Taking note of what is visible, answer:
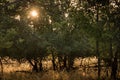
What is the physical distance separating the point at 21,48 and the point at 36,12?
14774 mm

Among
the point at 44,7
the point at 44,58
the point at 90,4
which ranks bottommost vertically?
the point at 44,58

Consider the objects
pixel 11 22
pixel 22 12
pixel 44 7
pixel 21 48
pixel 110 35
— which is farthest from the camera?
pixel 21 48

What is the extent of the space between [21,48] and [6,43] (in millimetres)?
7221

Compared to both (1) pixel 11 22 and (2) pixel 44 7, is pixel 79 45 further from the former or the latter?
(2) pixel 44 7

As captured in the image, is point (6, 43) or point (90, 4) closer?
point (90, 4)

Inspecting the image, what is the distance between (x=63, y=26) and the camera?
21.4 m

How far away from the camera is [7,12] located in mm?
15406

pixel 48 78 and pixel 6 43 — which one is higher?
pixel 6 43

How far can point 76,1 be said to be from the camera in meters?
18.9

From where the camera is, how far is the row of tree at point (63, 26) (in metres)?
13.8

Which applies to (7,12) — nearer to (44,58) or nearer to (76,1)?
(76,1)

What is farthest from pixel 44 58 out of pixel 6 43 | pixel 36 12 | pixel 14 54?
pixel 36 12

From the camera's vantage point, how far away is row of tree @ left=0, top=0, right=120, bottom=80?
1380cm

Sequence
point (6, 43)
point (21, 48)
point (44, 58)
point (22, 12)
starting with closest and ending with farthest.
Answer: point (22, 12), point (6, 43), point (21, 48), point (44, 58)
